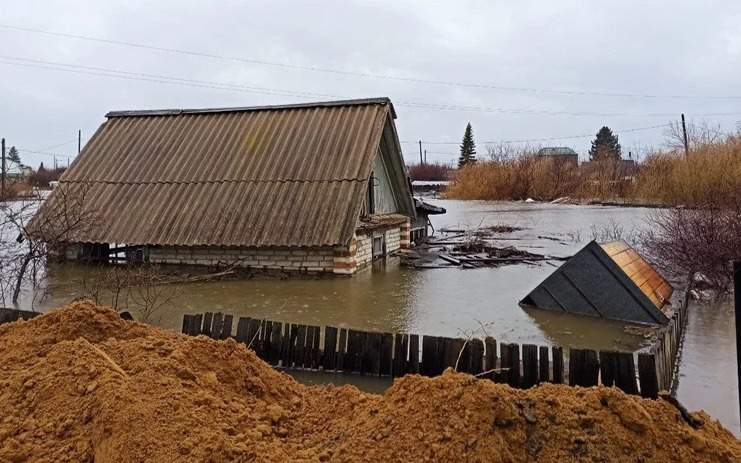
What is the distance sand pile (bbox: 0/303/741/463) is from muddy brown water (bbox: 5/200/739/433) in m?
2.41

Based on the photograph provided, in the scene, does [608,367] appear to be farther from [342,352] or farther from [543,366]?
[342,352]

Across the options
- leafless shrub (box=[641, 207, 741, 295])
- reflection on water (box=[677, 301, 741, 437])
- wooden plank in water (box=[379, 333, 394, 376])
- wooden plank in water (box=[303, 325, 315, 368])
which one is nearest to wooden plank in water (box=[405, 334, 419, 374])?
wooden plank in water (box=[379, 333, 394, 376])

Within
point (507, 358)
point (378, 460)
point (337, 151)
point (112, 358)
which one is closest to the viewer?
point (378, 460)

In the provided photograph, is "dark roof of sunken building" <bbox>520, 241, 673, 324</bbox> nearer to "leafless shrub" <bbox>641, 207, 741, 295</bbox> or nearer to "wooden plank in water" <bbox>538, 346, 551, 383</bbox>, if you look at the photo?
"leafless shrub" <bbox>641, 207, 741, 295</bbox>

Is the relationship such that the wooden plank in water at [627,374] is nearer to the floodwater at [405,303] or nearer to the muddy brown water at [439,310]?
the muddy brown water at [439,310]

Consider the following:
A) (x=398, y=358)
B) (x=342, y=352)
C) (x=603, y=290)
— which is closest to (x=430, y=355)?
(x=398, y=358)

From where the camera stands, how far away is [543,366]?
5.58m

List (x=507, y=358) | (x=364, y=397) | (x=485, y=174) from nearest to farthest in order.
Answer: (x=364, y=397) → (x=507, y=358) → (x=485, y=174)

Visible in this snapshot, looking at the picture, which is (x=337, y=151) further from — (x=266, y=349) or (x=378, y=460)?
(x=378, y=460)

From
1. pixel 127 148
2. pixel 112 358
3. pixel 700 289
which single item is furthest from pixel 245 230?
pixel 700 289

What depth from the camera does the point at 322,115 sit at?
1836cm

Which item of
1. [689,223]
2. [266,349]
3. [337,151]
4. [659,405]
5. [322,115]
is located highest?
[322,115]

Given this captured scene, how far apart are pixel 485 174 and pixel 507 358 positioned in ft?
172

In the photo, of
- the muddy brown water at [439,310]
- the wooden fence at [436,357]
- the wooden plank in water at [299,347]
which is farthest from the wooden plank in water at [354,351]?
the wooden plank in water at [299,347]
